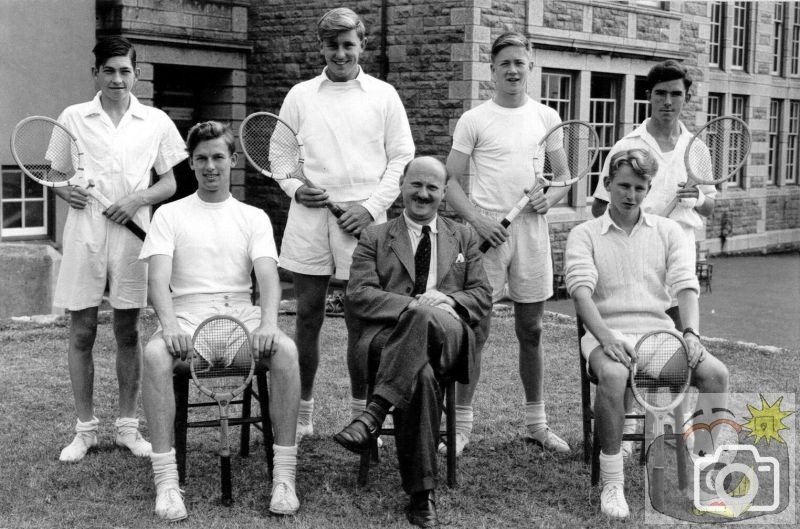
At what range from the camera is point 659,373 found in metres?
4.93

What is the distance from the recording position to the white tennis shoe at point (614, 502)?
4840 mm

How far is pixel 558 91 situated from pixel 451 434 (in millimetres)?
10995

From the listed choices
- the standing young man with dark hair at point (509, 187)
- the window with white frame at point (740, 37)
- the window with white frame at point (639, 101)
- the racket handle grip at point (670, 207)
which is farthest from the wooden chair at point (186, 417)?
the window with white frame at point (740, 37)

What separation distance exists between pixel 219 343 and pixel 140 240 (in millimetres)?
1061

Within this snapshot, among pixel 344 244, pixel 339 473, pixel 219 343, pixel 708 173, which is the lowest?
pixel 339 473

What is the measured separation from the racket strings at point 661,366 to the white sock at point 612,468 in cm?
31

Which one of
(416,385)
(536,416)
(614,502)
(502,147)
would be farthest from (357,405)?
(502,147)

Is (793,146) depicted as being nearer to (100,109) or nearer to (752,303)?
(752,303)

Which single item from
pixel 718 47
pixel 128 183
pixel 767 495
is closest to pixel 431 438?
pixel 767 495

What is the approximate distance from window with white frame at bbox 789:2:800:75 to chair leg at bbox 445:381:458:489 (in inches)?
843

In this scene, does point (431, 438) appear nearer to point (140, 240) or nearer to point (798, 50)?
point (140, 240)

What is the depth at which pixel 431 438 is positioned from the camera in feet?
15.8

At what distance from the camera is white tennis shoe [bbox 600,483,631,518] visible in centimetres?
484

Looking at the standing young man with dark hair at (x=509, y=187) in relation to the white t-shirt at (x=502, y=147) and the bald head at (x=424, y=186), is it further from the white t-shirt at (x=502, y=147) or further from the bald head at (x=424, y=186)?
the bald head at (x=424, y=186)
